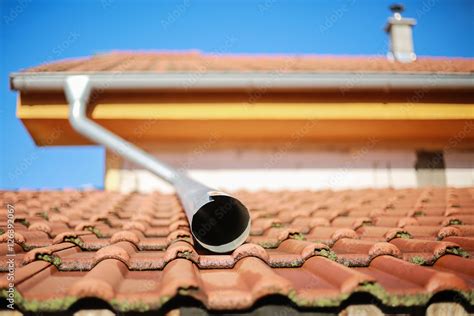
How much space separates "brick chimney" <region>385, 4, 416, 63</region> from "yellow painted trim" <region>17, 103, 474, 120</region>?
4297 millimetres

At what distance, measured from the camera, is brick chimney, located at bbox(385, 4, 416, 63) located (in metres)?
9.20

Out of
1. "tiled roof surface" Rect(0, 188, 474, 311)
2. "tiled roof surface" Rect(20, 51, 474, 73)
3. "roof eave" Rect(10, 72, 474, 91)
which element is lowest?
"tiled roof surface" Rect(0, 188, 474, 311)

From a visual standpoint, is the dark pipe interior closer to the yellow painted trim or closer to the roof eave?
the roof eave

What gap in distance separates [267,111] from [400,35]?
20.7 feet

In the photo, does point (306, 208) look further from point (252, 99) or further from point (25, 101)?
point (25, 101)

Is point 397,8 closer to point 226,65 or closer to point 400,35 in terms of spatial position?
point 400,35

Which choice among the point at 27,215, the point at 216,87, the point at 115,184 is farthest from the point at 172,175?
the point at 115,184

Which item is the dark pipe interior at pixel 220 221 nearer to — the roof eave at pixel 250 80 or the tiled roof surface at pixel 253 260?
the tiled roof surface at pixel 253 260

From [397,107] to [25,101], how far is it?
17.7 feet

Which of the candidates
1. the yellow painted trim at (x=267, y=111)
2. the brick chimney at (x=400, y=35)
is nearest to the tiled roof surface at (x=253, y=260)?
the yellow painted trim at (x=267, y=111)

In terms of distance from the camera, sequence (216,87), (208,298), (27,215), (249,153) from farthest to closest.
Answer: (249,153), (216,87), (27,215), (208,298)

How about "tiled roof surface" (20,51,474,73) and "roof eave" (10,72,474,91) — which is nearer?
"roof eave" (10,72,474,91)

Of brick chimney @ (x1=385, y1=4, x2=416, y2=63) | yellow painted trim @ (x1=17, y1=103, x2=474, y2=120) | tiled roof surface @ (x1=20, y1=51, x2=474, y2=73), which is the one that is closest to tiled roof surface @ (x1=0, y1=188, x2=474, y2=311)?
yellow painted trim @ (x1=17, y1=103, x2=474, y2=120)

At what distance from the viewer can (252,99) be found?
519 centimetres
